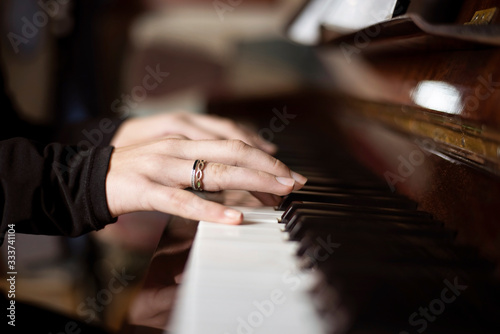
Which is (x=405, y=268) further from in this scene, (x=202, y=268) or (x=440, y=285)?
(x=202, y=268)

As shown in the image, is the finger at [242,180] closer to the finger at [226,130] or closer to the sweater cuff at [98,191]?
the sweater cuff at [98,191]

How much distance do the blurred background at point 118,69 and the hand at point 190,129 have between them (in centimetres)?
55

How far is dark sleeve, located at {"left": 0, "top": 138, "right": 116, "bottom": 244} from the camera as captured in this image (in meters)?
0.77
